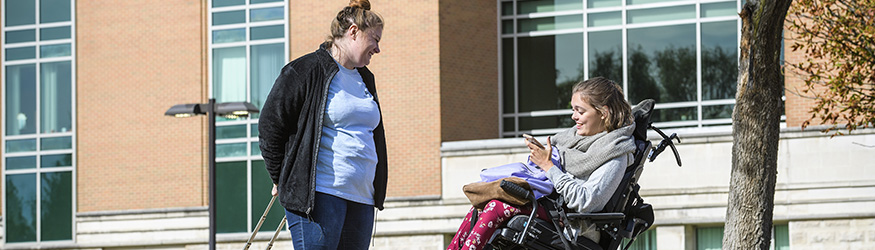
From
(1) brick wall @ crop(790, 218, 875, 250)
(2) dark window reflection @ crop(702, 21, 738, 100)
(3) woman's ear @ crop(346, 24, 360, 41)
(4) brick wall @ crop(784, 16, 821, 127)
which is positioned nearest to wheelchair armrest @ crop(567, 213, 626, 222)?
(3) woman's ear @ crop(346, 24, 360, 41)

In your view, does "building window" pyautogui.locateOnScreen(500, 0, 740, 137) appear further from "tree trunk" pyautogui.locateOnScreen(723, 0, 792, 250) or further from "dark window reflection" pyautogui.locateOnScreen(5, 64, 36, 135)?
"tree trunk" pyautogui.locateOnScreen(723, 0, 792, 250)

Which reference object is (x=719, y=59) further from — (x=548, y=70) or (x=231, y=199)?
(x=231, y=199)

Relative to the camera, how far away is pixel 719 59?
79.4 feet

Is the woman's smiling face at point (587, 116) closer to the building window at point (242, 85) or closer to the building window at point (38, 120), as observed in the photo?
the building window at point (242, 85)

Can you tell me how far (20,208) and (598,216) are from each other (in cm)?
2340

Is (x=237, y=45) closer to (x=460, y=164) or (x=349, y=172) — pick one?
(x=460, y=164)

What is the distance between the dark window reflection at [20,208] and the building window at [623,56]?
1039cm

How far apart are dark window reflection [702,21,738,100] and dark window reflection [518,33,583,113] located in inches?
98.1

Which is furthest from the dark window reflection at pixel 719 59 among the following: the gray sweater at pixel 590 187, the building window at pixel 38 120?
the gray sweater at pixel 590 187

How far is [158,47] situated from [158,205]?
10.8 feet

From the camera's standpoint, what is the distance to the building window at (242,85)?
25.8m

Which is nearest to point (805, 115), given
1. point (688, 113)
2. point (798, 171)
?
point (798, 171)

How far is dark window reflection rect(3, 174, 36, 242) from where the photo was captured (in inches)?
1091

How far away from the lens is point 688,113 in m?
24.3
